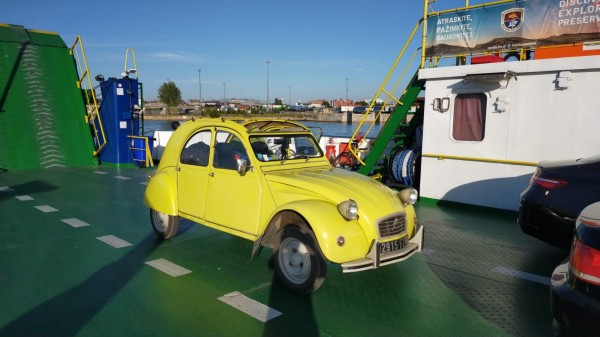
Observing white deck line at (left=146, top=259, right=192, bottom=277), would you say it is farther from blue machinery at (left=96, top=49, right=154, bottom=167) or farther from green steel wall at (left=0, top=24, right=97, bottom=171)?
green steel wall at (left=0, top=24, right=97, bottom=171)

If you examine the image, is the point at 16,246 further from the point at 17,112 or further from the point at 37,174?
the point at 17,112

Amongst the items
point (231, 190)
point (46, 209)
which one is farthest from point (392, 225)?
point (46, 209)

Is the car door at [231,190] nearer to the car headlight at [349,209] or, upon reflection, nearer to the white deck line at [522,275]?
the car headlight at [349,209]

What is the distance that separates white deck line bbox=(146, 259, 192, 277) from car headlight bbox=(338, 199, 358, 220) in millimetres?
2056

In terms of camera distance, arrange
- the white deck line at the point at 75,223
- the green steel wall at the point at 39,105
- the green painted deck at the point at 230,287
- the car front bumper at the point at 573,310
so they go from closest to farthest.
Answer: the car front bumper at the point at 573,310 < the green painted deck at the point at 230,287 < the white deck line at the point at 75,223 < the green steel wall at the point at 39,105

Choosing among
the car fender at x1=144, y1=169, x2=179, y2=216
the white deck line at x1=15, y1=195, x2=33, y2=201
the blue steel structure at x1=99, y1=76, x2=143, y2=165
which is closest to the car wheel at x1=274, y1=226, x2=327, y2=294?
the car fender at x1=144, y1=169, x2=179, y2=216

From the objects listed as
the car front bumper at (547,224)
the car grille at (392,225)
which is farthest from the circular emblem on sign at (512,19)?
the car grille at (392,225)

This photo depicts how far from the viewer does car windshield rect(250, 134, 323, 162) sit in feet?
16.5

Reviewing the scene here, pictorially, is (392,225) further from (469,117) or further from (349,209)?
(469,117)

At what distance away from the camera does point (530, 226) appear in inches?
197

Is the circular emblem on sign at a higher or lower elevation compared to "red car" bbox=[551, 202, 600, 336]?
higher

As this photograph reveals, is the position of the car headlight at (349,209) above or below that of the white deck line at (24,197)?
above

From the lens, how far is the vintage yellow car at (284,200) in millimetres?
4035

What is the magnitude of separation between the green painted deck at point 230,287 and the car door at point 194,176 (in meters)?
0.64
